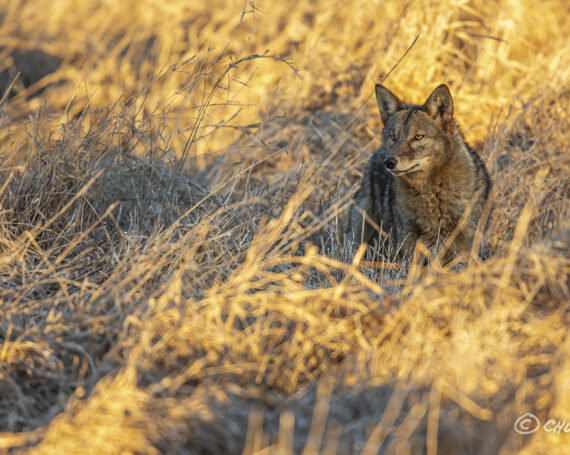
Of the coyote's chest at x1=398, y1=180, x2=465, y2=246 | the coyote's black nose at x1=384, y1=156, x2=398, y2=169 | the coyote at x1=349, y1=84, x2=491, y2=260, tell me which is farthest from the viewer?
the coyote's chest at x1=398, y1=180, x2=465, y2=246

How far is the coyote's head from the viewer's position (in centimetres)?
493

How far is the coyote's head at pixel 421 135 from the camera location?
4934 mm

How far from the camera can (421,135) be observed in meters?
5.01

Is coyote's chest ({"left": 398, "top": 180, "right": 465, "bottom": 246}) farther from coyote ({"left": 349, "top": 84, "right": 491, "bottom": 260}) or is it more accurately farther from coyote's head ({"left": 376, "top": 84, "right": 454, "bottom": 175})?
coyote's head ({"left": 376, "top": 84, "right": 454, "bottom": 175})

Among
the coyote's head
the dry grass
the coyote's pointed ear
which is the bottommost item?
the dry grass

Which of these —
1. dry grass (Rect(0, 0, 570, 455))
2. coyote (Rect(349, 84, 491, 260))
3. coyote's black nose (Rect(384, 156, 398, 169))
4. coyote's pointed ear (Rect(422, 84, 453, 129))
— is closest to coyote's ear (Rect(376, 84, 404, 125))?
coyote (Rect(349, 84, 491, 260))

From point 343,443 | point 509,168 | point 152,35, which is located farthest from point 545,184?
point 152,35

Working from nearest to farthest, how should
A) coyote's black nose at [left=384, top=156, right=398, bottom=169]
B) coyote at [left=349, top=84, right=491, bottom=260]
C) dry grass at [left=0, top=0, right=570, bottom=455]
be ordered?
dry grass at [left=0, top=0, right=570, bottom=455] < coyote's black nose at [left=384, top=156, right=398, bottom=169] < coyote at [left=349, top=84, right=491, bottom=260]

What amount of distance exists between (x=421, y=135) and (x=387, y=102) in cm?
40

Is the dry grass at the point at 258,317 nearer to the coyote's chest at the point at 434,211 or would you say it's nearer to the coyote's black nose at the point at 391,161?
the coyote's chest at the point at 434,211

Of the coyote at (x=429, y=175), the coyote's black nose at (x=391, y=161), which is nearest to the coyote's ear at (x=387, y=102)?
the coyote at (x=429, y=175)

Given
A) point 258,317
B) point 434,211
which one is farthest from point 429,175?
point 258,317

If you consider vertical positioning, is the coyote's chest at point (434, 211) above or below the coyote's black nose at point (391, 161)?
below

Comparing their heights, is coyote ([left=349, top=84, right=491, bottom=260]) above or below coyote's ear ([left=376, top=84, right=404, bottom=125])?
below
